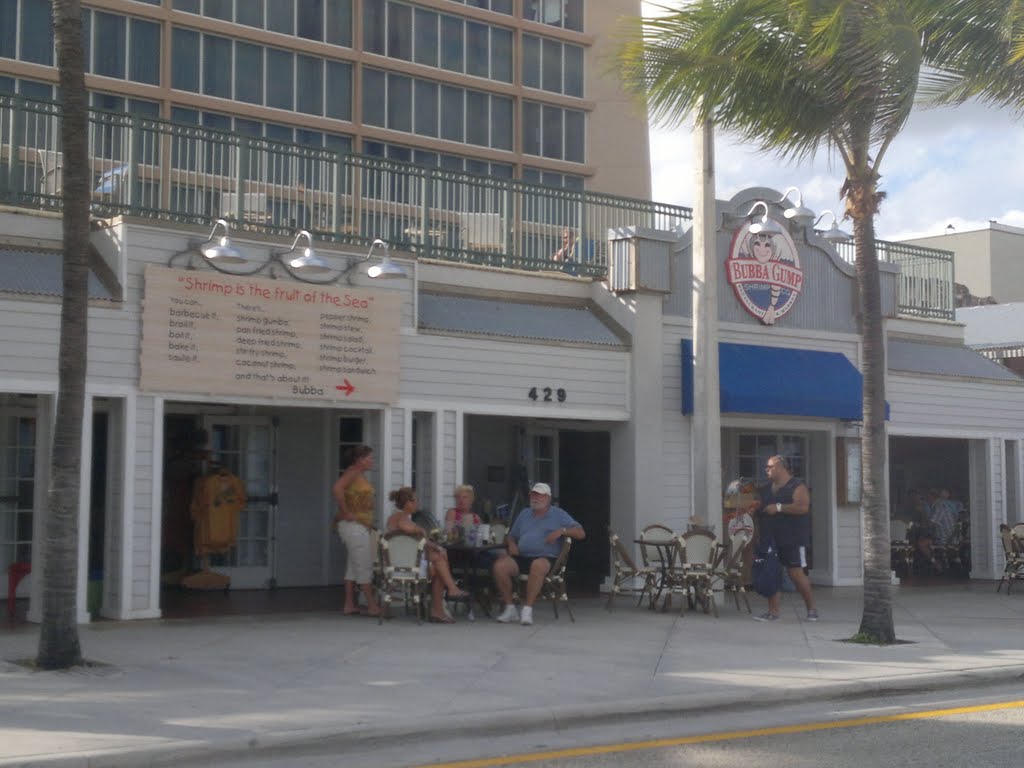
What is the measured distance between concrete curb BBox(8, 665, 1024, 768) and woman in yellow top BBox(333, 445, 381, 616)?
5232 mm

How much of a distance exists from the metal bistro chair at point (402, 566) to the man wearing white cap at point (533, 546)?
2.69 feet

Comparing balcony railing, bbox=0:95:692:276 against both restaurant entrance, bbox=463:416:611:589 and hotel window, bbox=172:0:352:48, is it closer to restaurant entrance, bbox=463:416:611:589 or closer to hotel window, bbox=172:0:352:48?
restaurant entrance, bbox=463:416:611:589

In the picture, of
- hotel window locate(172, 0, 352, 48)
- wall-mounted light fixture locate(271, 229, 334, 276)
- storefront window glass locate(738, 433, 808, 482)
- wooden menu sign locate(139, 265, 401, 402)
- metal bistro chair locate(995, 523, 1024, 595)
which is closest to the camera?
wooden menu sign locate(139, 265, 401, 402)

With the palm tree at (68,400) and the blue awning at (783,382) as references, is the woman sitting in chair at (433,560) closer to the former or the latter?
the palm tree at (68,400)

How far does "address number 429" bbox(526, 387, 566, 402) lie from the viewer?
653 inches

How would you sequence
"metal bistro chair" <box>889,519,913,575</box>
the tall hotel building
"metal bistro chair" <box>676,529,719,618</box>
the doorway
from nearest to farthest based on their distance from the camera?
1. "metal bistro chair" <box>676,529,719,618</box>
2. the doorway
3. "metal bistro chair" <box>889,519,913,575</box>
4. the tall hotel building

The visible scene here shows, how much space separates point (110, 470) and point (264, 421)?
4.08 m

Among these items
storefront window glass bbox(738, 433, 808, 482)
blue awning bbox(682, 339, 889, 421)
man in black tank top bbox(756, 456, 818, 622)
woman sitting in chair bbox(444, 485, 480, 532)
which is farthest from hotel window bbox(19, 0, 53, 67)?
man in black tank top bbox(756, 456, 818, 622)

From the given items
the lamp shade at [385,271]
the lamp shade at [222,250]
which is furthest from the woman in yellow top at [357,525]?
the lamp shade at [222,250]

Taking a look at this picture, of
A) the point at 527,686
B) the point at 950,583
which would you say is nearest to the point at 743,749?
the point at 527,686

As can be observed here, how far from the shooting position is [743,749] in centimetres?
857

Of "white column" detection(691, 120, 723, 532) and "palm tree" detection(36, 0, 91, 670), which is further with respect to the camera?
"white column" detection(691, 120, 723, 532)

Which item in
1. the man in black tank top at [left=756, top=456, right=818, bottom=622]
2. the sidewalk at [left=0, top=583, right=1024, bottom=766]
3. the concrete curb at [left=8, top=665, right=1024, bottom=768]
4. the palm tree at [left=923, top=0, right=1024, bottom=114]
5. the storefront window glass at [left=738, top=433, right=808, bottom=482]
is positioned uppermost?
the palm tree at [left=923, top=0, right=1024, bottom=114]

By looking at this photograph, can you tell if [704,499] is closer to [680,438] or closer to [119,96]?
[680,438]
